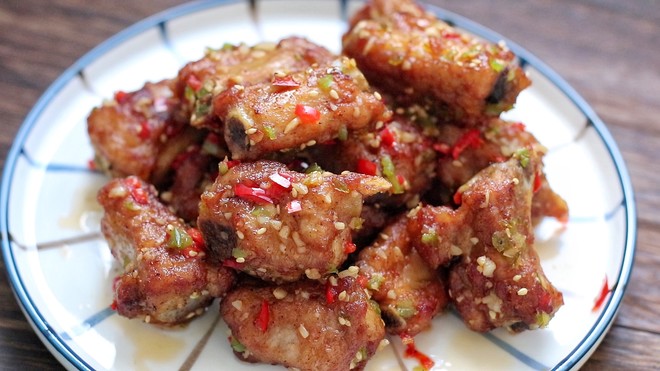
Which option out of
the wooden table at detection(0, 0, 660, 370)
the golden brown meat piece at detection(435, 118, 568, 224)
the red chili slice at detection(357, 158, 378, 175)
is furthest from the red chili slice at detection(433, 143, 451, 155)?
the wooden table at detection(0, 0, 660, 370)

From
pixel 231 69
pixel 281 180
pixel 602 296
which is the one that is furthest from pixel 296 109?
pixel 602 296

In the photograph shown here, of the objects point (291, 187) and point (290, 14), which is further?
point (290, 14)

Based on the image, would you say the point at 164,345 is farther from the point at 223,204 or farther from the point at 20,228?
the point at 20,228

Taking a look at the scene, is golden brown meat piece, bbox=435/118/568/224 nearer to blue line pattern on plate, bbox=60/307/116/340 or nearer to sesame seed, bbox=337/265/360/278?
sesame seed, bbox=337/265/360/278

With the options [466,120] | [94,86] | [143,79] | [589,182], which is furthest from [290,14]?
[589,182]

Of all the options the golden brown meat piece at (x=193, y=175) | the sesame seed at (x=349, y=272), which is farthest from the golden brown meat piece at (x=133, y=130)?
the sesame seed at (x=349, y=272)

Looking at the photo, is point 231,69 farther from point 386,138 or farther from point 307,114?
point 386,138

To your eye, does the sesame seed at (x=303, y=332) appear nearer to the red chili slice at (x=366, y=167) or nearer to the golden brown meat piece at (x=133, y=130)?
the red chili slice at (x=366, y=167)
